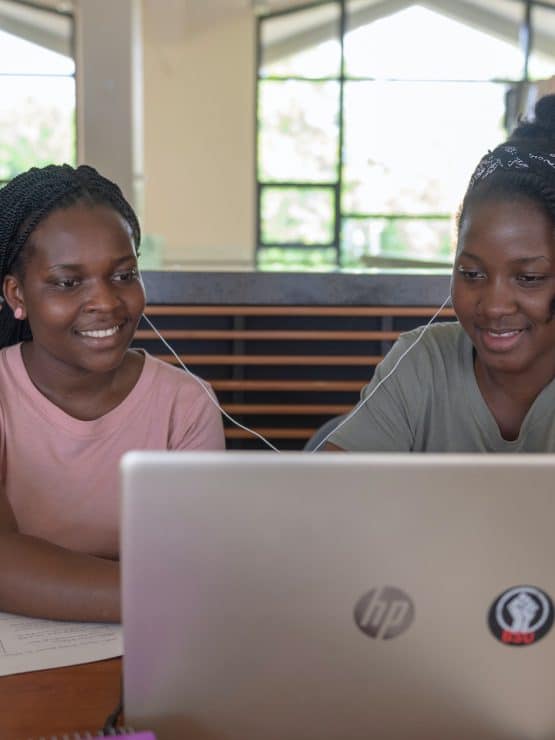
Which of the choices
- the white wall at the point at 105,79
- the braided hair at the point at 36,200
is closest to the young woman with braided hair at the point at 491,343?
the braided hair at the point at 36,200

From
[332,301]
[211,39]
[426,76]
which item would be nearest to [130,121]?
[332,301]

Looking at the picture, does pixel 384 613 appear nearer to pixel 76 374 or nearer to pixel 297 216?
pixel 76 374

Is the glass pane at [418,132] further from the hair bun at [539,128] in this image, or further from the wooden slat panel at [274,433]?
the hair bun at [539,128]

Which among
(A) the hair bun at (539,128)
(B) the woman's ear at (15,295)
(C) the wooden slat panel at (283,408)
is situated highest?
(A) the hair bun at (539,128)

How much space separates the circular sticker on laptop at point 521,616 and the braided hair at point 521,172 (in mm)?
784

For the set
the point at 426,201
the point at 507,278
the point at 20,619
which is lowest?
the point at 20,619

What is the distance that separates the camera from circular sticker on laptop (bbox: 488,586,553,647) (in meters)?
0.66

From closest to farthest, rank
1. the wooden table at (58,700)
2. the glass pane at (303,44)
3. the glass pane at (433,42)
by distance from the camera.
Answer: the wooden table at (58,700) → the glass pane at (433,42) → the glass pane at (303,44)

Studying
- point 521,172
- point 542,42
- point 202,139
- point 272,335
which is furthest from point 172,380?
point 542,42

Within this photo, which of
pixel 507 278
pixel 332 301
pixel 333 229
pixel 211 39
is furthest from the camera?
pixel 333 229

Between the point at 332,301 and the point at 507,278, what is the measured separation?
1.31 meters

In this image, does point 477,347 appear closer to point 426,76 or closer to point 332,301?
point 332,301

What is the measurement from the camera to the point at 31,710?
2.92 feet

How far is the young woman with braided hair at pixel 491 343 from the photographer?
1.31 m
